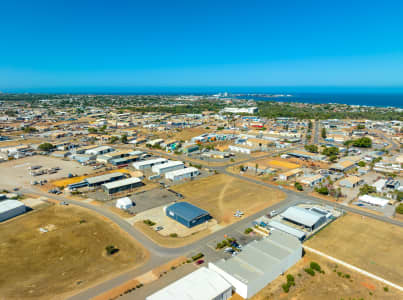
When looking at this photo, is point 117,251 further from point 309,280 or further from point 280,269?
point 309,280

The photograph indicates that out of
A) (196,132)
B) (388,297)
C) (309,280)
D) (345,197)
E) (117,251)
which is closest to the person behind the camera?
(388,297)

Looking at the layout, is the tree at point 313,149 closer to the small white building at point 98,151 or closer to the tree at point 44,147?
the small white building at point 98,151

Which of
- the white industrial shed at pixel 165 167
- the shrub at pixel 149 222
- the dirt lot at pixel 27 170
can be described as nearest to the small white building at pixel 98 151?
the dirt lot at pixel 27 170

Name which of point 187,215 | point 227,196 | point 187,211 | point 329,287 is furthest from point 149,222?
point 329,287

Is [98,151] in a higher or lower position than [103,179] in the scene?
higher

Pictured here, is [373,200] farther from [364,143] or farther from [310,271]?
[364,143]

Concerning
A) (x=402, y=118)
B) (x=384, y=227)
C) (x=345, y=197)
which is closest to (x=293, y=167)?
(x=345, y=197)
